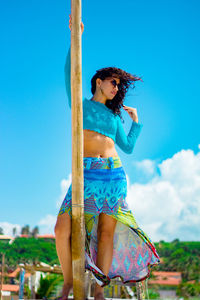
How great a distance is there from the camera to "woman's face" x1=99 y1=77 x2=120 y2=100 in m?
3.72

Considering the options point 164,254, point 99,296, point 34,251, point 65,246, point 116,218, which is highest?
point 34,251

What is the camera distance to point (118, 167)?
Answer: 11.5ft

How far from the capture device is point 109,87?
3717 mm

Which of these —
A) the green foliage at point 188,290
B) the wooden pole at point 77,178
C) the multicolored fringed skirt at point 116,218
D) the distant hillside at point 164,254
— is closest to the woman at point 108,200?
the multicolored fringed skirt at point 116,218

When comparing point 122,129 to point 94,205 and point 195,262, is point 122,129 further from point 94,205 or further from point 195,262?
point 195,262

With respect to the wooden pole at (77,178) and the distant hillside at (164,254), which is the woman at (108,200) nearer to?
the wooden pole at (77,178)

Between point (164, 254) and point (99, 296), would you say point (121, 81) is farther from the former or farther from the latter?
point (164, 254)

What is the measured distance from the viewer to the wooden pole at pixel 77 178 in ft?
9.43

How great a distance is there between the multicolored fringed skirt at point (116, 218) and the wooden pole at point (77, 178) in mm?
227

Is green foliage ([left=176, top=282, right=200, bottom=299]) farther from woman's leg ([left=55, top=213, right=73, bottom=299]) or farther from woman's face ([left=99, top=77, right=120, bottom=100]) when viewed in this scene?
woman's leg ([left=55, top=213, right=73, bottom=299])

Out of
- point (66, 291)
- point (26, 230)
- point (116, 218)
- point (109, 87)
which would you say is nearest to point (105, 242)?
point (116, 218)

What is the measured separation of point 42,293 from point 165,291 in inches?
1302

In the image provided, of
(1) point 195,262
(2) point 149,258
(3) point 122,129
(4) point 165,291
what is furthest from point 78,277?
(1) point 195,262

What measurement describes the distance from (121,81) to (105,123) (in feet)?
1.79
